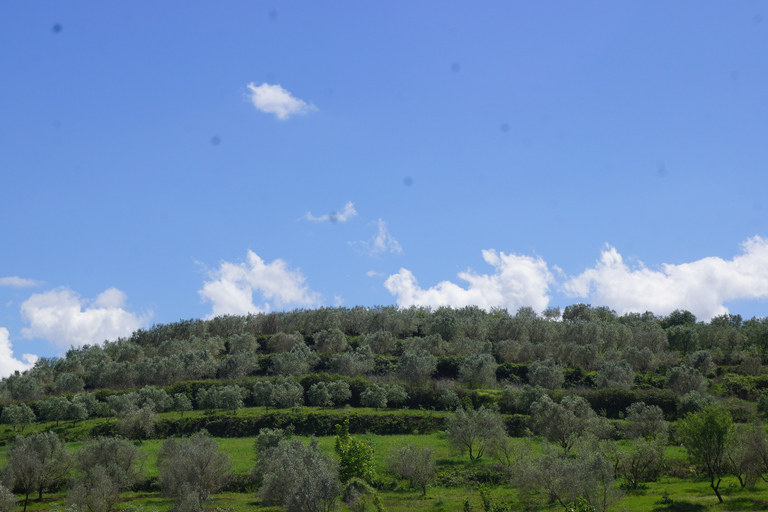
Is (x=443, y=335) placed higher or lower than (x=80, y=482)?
higher

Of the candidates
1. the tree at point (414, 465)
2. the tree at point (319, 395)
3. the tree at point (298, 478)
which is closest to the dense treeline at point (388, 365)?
the tree at point (319, 395)

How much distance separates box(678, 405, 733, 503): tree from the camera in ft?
167

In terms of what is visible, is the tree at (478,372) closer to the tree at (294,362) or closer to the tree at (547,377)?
the tree at (547,377)

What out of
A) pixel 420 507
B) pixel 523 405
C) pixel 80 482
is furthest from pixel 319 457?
pixel 523 405

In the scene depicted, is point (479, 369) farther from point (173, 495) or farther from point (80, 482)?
point (80, 482)

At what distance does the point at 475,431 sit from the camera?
6431 cm

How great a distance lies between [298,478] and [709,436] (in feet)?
123

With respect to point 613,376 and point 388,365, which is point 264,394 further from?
point 613,376

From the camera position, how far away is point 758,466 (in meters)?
53.0

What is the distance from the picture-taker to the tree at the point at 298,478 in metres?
41.5

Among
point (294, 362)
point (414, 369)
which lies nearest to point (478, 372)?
point (414, 369)

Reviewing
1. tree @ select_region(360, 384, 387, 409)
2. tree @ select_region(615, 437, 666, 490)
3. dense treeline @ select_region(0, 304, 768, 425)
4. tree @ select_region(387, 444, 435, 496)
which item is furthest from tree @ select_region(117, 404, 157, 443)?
tree @ select_region(615, 437, 666, 490)

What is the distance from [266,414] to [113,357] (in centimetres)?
7978

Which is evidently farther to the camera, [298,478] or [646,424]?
[646,424]
